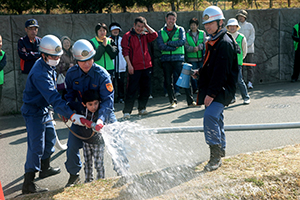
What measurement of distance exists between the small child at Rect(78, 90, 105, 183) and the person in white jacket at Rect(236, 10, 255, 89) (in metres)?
7.21

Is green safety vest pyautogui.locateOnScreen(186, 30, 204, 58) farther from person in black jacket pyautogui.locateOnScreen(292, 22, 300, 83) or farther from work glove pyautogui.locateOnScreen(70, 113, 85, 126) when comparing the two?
work glove pyautogui.locateOnScreen(70, 113, 85, 126)

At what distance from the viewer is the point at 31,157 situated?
14.6ft

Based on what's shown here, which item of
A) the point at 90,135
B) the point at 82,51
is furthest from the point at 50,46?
the point at 90,135

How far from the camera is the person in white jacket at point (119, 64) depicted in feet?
29.9

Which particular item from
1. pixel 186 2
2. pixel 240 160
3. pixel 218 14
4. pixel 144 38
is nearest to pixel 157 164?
pixel 240 160

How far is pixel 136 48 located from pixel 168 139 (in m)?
2.49

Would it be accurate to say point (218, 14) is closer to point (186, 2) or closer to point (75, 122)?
point (75, 122)

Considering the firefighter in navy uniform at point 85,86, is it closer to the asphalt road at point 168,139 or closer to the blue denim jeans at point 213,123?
the asphalt road at point 168,139

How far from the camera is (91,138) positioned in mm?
4367

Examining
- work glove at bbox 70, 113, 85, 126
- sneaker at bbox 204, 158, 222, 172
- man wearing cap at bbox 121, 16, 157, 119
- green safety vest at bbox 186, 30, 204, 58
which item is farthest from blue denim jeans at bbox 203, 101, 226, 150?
green safety vest at bbox 186, 30, 204, 58

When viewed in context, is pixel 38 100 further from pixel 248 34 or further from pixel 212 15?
pixel 248 34

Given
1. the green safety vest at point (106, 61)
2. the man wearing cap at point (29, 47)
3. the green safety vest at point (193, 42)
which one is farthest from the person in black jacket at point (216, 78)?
the green safety vest at point (193, 42)

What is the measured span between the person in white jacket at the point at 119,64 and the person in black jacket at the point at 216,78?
470cm

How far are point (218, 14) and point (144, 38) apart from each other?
3.37 m
